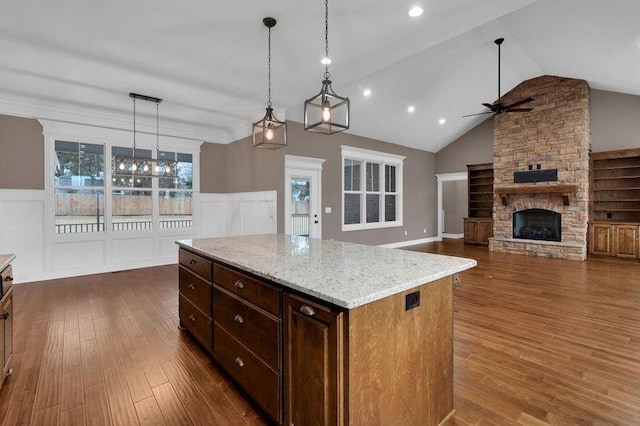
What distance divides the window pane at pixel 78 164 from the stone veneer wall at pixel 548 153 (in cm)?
885

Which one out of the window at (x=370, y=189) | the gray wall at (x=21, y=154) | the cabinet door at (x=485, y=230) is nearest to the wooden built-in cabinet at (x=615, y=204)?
the cabinet door at (x=485, y=230)

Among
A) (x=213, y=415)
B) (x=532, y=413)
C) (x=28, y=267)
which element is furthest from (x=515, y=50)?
(x=28, y=267)

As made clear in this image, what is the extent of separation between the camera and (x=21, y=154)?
488cm

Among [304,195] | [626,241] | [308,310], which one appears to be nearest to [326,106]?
[308,310]

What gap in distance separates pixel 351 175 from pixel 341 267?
237 inches

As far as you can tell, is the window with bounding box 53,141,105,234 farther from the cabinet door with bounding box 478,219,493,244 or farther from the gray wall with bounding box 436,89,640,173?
the gray wall with bounding box 436,89,640,173

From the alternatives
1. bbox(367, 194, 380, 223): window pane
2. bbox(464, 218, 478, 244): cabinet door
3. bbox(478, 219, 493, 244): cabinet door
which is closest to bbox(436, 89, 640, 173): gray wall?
bbox(478, 219, 493, 244): cabinet door

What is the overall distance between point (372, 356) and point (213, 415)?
1.17m

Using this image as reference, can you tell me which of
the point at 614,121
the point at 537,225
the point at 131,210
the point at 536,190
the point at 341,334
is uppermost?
the point at 614,121

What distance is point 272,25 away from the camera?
3.03 meters

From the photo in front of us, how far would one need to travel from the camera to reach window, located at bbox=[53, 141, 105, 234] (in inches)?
207

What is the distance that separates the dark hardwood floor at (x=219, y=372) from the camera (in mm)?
1859

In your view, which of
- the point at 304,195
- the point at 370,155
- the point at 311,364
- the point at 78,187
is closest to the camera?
the point at 311,364

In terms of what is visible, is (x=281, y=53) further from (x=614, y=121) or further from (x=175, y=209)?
(x=614, y=121)
